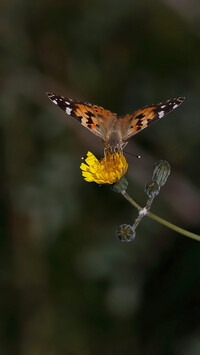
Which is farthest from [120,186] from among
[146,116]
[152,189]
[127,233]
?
[146,116]

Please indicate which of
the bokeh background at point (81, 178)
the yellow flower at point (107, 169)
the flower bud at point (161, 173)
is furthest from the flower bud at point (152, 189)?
the bokeh background at point (81, 178)

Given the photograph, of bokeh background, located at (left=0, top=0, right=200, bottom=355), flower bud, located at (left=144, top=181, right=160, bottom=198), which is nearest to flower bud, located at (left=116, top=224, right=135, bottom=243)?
flower bud, located at (left=144, top=181, right=160, bottom=198)

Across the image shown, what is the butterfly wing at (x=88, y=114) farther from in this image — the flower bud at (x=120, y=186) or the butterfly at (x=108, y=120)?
the flower bud at (x=120, y=186)

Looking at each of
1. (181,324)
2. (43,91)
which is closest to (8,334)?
(181,324)

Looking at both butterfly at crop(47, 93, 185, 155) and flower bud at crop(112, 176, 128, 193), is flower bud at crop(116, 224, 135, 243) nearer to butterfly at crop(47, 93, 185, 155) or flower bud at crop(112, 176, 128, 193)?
flower bud at crop(112, 176, 128, 193)

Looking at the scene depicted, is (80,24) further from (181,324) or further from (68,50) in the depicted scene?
(181,324)

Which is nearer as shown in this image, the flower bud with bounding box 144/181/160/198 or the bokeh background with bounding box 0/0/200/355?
the flower bud with bounding box 144/181/160/198

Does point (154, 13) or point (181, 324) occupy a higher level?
point (154, 13)
